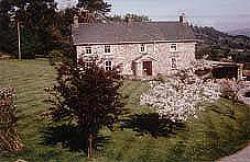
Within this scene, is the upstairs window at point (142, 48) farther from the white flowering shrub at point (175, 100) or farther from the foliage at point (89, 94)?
the foliage at point (89, 94)

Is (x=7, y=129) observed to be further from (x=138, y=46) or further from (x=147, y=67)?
(x=147, y=67)

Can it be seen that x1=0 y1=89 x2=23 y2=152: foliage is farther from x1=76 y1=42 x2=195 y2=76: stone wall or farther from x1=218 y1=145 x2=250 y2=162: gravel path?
x1=76 y1=42 x2=195 y2=76: stone wall

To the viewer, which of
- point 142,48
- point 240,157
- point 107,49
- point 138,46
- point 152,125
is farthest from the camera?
point 142,48

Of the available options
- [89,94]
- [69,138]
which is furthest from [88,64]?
[69,138]

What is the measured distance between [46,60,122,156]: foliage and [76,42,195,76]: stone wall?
34.8 metres

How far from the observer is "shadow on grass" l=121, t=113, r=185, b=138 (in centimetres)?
2883

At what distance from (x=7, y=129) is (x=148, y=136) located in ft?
26.7

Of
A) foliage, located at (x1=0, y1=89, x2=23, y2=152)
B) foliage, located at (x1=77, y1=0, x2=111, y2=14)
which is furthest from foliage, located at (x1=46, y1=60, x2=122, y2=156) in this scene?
foliage, located at (x1=77, y1=0, x2=111, y2=14)

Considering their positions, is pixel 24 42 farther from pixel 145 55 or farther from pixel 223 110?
pixel 223 110

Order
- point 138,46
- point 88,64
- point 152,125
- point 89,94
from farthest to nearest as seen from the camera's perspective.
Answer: point 138,46 → point 152,125 → point 88,64 → point 89,94

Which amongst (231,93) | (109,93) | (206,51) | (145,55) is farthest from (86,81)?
(206,51)

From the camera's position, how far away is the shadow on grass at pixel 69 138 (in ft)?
83.7

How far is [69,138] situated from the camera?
26.6 meters

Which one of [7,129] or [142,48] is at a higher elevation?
[142,48]
